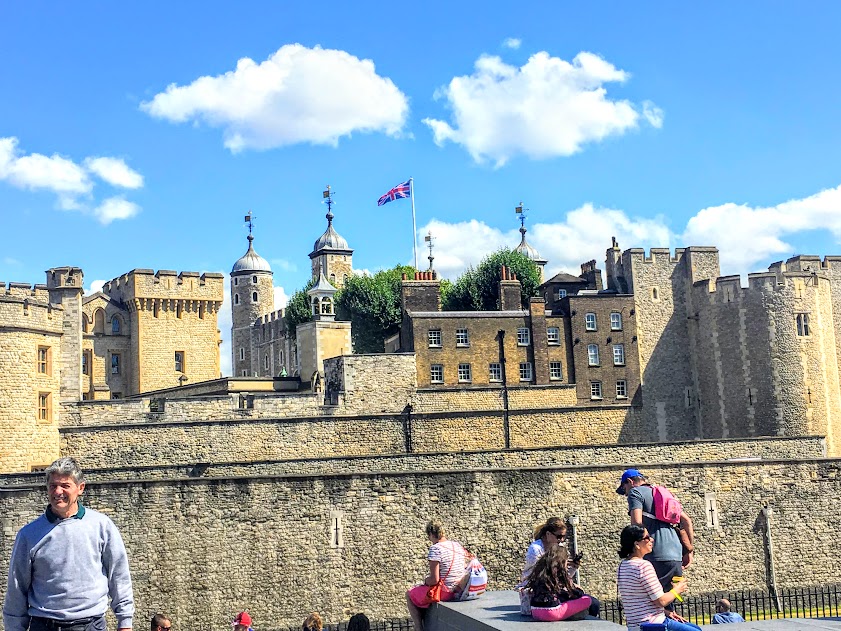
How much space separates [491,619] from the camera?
36.7 ft

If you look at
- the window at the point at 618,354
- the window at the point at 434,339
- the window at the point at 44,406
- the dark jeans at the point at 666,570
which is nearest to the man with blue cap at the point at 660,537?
the dark jeans at the point at 666,570

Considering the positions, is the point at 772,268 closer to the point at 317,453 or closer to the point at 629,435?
the point at 629,435

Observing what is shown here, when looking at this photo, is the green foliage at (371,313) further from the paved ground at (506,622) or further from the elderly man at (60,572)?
the elderly man at (60,572)

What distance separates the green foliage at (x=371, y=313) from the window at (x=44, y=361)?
36.4 m

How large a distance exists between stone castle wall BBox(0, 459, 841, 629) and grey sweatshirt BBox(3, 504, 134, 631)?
18.7 metres

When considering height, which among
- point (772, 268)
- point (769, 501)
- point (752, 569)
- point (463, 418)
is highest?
point (772, 268)

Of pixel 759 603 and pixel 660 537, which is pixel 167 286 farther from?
pixel 660 537

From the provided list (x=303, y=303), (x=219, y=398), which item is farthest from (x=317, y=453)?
(x=303, y=303)

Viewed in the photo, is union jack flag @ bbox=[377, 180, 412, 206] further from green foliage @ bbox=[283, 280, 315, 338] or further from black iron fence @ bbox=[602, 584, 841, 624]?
black iron fence @ bbox=[602, 584, 841, 624]

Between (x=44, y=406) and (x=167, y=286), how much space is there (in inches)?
1035

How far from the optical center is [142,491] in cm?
2655

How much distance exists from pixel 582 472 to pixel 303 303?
48.6m

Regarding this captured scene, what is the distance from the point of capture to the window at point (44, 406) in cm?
3266

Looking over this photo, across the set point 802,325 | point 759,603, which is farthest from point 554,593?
point 802,325
